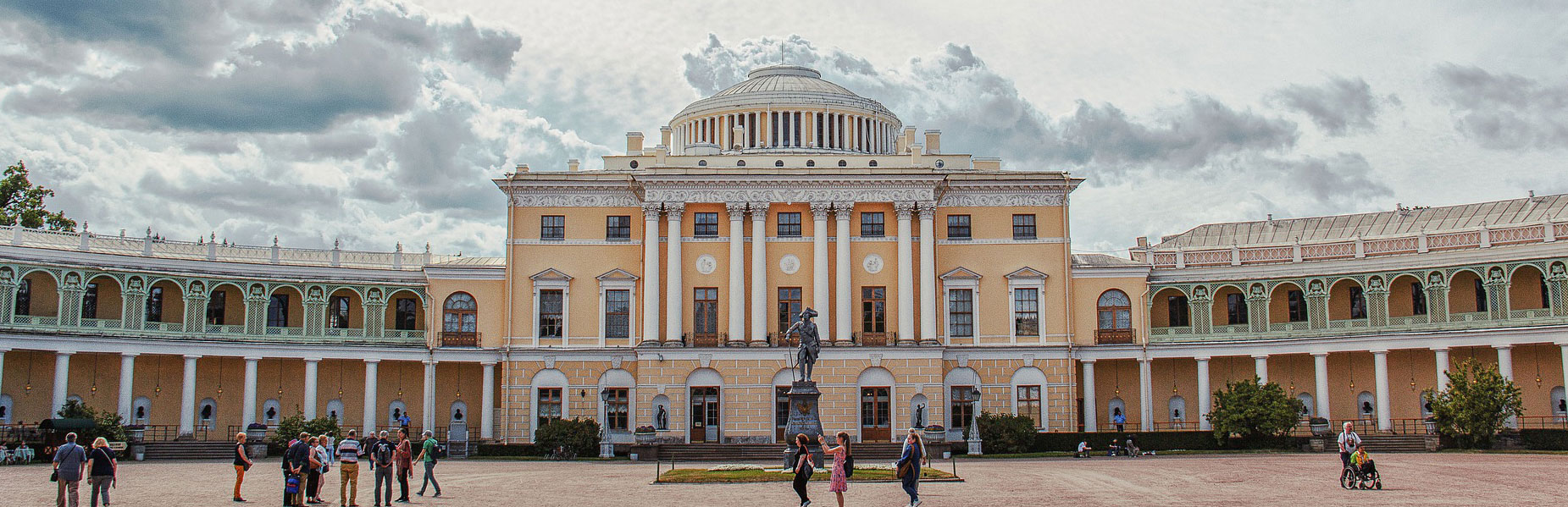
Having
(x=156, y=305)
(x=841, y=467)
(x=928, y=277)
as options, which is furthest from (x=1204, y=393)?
(x=156, y=305)

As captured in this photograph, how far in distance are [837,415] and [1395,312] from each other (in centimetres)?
2372

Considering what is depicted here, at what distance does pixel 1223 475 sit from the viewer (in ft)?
115

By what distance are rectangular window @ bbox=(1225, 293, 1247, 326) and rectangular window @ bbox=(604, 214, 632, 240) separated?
2636 centimetres

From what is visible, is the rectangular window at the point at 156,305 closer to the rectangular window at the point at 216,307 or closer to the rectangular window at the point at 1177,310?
the rectangular window at the point at 216,307

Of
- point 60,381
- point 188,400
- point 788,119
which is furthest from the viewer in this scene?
point 788,119

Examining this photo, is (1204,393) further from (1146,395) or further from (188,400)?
(188,400)

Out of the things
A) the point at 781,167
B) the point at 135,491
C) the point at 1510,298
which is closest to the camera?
the point at 135,491

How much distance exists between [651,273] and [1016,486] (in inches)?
1035

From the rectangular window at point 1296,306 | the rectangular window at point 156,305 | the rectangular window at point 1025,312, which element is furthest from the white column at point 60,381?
the rectangular window at point 1296,306

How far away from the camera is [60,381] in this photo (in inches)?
1966

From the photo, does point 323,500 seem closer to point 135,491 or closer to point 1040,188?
point 135,491

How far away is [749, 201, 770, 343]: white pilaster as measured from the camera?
5519 cm

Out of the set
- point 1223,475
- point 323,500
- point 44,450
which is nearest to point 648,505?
point 323,500

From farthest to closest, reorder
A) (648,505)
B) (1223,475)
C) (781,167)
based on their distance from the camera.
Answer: (781,167) < (1223,475) < (648,505)
